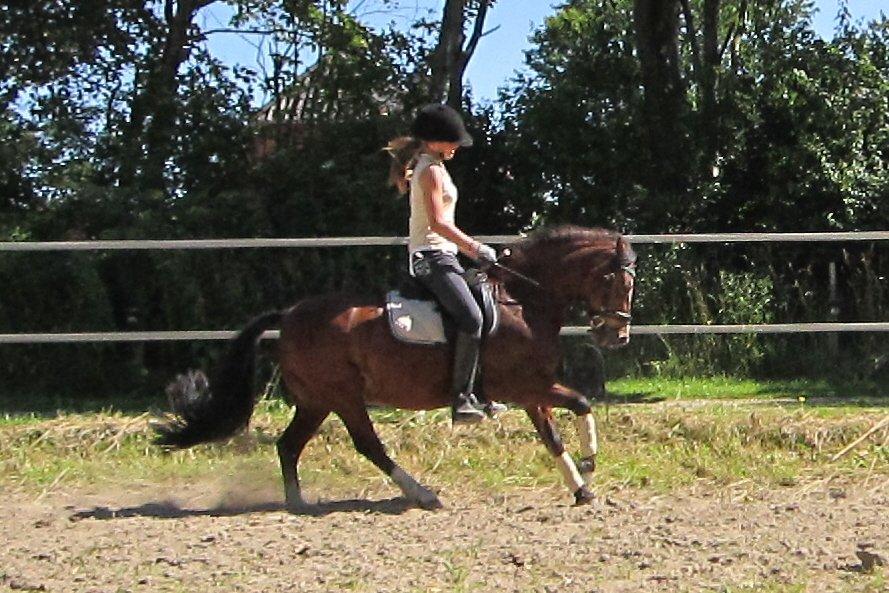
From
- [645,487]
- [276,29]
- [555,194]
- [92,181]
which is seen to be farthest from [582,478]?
[276,29]

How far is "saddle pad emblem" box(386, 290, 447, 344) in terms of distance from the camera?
775 cm

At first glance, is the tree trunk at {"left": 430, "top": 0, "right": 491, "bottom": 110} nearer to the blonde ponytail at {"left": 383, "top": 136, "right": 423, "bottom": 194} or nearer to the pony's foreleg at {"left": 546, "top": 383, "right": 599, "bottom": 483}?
the blonde ponytail at {"left": 383, "top": 136, "right": 423, "bottom": 194}

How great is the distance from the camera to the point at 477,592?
552cm

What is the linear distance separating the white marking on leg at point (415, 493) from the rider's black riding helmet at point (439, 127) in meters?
2.02

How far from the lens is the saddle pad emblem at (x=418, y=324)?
305 inches

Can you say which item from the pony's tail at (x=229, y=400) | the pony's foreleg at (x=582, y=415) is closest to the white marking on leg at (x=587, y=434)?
the pony's foreleg at (x=582, y=415)

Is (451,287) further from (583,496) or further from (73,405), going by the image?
(73,405)

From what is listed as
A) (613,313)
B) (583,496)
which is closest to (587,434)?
(583,496)

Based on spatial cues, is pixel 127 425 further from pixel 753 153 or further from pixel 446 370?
pixel 753 153

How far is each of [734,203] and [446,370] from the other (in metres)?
6.74

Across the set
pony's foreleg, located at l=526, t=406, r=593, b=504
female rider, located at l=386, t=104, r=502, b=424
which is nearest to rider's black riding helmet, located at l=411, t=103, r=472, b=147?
female rider, located at l=386, t=104, r=502, b=424

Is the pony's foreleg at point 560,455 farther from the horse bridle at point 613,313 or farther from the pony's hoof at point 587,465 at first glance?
the horse bridle at point 613,313

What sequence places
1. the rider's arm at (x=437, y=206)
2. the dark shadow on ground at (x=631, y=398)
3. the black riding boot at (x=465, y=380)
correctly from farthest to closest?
the dark shadow on ground at (x=631, y=398)
the black riding boot at (x=465, y=380)
the rider's arm at (x=437, y=206)

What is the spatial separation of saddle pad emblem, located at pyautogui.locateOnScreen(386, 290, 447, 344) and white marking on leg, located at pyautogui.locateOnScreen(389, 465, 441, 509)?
85cm
